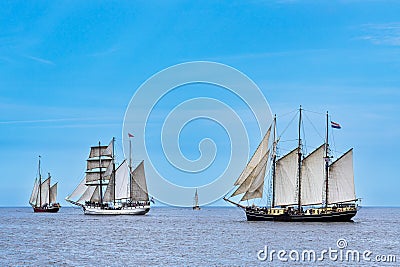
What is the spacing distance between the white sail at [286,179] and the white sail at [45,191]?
3600 inches

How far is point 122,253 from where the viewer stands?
60.9 meters

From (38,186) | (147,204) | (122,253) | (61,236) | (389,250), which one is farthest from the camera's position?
(38,186)

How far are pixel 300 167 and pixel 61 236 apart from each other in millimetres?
37045

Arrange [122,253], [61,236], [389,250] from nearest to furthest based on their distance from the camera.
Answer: [122,253] → [389,250] → [61,236]

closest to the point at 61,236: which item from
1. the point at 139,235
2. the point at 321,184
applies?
the point at 139,235

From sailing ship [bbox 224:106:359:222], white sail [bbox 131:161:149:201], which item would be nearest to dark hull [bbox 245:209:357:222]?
sailing ship [bbox 224:106:359:222]

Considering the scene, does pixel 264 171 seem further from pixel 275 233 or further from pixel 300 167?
pixel 275 233

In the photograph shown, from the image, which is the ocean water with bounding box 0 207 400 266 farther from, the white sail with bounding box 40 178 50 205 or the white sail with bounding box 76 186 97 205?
the white sail with bounding box 40 178 50 205

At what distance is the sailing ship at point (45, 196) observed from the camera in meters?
182

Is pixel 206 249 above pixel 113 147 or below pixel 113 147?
below

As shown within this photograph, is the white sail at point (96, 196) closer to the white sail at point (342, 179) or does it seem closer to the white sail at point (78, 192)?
the white sail at point (78, 192)

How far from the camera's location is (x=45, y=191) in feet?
604

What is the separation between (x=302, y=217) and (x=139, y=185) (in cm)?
4680

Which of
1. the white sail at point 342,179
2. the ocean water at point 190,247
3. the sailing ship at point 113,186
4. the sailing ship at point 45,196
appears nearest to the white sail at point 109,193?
the sailing ship at point 113,186
